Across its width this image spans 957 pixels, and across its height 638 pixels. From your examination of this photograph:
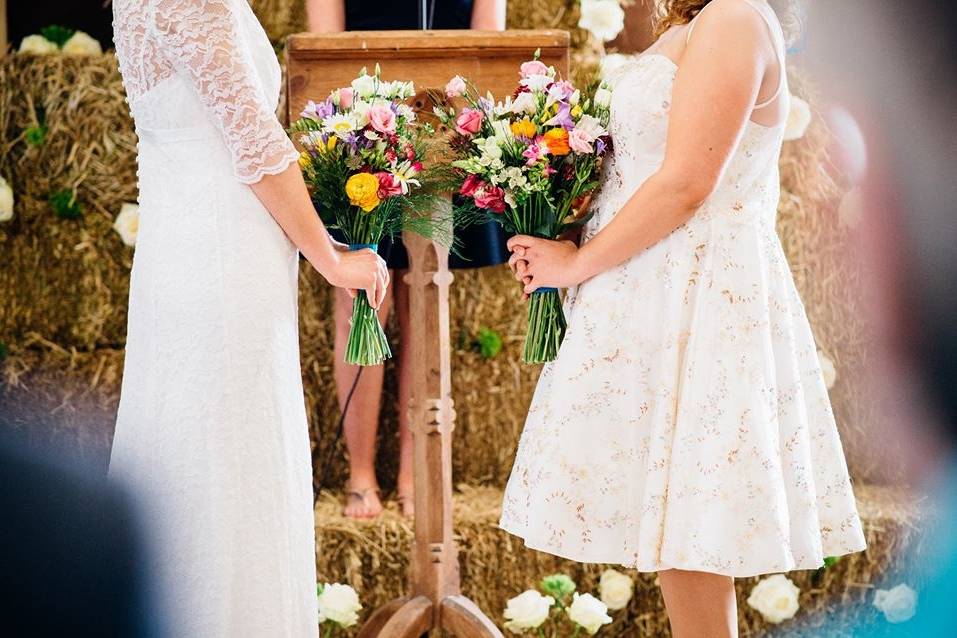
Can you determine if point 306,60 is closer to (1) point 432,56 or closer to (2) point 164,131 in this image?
(1) point 432,56

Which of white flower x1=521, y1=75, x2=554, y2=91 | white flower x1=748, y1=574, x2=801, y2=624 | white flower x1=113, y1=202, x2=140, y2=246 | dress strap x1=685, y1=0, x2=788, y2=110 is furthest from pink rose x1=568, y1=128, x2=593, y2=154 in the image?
white flower x1=113, y1=202, x2=140, y2=246

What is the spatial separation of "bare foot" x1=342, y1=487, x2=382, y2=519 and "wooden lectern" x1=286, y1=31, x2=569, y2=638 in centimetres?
48

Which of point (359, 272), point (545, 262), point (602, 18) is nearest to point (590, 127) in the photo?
point (545, 262)

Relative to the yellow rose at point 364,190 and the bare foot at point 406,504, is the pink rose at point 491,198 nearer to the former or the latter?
the yellow rose at point 364,190

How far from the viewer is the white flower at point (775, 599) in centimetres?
300

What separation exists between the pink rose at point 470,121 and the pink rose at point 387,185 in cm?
16

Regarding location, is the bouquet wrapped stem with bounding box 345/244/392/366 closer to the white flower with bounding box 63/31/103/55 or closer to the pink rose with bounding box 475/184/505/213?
the pink rose with bounding box 475/184/505/213

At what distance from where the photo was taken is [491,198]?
84.0 inches

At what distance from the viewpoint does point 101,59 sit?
3299 mm

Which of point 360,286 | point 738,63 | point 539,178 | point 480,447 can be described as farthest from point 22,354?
point 738,63

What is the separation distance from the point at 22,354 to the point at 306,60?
139cm

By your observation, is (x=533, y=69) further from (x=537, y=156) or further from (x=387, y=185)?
(x=387, y=185)

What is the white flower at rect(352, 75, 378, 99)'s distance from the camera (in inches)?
83.5

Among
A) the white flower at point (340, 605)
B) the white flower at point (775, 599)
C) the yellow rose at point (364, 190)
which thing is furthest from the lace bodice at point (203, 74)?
the white flower at point (775, 599)
